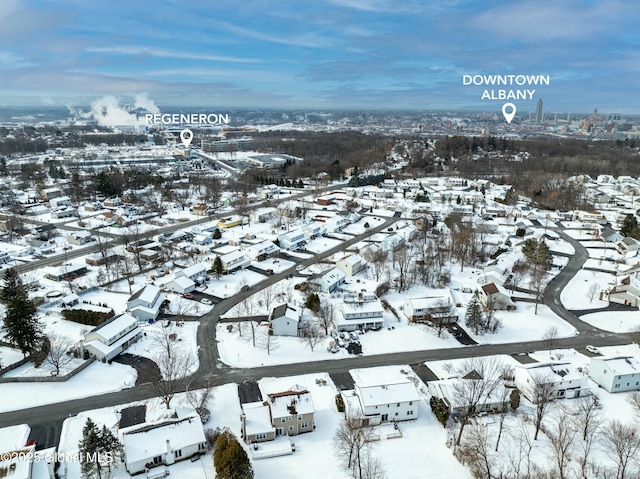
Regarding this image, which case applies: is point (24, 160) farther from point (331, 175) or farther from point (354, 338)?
point (354, 338)

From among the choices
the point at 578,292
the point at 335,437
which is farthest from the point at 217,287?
the point at 578,292

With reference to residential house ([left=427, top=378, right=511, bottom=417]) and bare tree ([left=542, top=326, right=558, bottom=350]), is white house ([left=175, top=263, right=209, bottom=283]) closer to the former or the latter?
residential house ([left=427, top=378, right=511, bottom=417])

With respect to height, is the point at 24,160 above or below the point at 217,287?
above

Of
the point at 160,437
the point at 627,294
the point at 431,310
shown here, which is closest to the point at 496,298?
the point at 431,310

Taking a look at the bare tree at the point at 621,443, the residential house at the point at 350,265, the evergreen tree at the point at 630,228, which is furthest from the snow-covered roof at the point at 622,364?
the evergreen tree at the point at 630,228

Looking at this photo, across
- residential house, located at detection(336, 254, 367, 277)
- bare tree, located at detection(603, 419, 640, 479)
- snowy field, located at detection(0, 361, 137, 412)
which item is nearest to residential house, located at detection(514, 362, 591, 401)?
bare tree, located at detection(603, 419, 640, 479)
